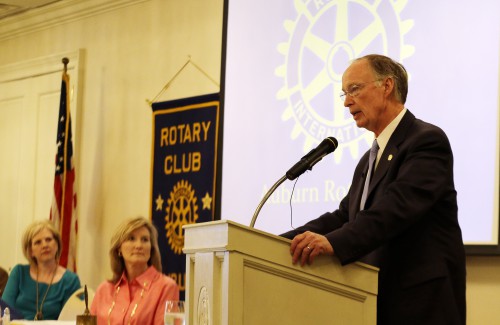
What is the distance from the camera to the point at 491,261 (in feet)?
16.2

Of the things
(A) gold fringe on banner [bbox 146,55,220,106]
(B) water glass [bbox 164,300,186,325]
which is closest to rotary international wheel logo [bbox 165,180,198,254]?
(A) gold fringe on banner [bbox 146,55,220,106]

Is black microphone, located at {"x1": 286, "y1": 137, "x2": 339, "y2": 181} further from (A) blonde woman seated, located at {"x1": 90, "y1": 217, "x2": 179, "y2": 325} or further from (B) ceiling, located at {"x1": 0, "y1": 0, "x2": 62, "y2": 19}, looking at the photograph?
(B) ceiling, located at {"x1": 0, "y1": 0, "x2": 62, "y2": 19}

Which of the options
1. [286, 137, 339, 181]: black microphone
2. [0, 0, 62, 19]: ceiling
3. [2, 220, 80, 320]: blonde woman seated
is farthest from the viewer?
[0, 0, 62, 19]: ceiling

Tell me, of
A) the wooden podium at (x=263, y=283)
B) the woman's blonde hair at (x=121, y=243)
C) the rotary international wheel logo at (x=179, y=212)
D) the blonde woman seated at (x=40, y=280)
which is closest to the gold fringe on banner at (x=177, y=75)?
the rotary international wheel logo at (x=179, y=212)

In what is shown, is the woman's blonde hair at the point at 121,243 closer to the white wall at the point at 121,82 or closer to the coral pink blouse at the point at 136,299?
the coral pink blouse at the point at 136,299

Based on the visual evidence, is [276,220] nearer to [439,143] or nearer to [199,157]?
[199,157]

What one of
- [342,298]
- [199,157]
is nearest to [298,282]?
[342,298]

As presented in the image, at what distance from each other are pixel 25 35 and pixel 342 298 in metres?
6.89

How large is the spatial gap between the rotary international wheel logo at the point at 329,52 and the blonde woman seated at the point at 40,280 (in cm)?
191

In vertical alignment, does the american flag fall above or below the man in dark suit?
above

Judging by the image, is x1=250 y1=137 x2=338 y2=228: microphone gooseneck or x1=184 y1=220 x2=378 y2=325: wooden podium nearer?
x1=184 y1=220 x2=378 y2=325: wooden podium

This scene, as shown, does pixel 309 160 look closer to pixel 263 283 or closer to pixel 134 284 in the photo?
pixel 263 283

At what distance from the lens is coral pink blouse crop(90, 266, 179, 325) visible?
494 centimetres

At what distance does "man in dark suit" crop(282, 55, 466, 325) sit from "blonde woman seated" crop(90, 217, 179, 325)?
77.1 inches
